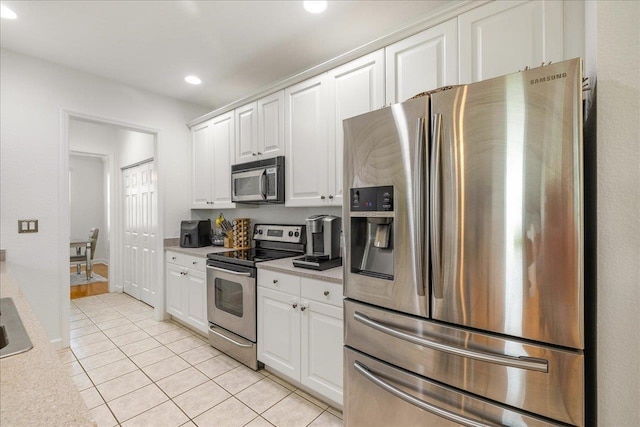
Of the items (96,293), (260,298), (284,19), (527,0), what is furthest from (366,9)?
(96,293)

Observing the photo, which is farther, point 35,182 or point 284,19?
point 35,182

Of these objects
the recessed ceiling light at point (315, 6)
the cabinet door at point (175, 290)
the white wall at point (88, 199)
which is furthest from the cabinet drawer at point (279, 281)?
the white wall at point (88, 199)

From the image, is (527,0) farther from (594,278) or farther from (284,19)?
(284,19)

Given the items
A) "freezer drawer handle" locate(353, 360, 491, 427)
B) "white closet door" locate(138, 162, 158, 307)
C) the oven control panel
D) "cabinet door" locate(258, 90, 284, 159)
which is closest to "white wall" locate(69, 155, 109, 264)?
"white closet door" locate(138, 162, 158, 307)

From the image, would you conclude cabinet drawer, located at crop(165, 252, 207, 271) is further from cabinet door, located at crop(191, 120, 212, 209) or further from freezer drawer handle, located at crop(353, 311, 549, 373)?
freezer drawer handle, located at crop(353, 311, 549, 373)

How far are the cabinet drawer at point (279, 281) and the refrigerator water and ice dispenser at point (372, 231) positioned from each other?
24.4 inches

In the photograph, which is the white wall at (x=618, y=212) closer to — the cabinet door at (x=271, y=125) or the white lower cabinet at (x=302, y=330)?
the white lower cabinet at (x=302, y=330)

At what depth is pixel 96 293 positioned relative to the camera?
470 cm

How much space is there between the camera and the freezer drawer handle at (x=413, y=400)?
1137mm

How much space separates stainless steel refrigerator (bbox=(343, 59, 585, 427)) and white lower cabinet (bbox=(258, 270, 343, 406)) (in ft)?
1.21

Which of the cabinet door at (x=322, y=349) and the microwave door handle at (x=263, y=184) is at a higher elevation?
the microwave door handle at (x=263, y=184)

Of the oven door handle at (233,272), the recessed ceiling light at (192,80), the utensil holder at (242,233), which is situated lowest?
the oven door handle at (233,272)

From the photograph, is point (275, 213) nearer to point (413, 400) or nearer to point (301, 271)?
point (301, 271)

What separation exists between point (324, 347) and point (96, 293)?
4604 mm
